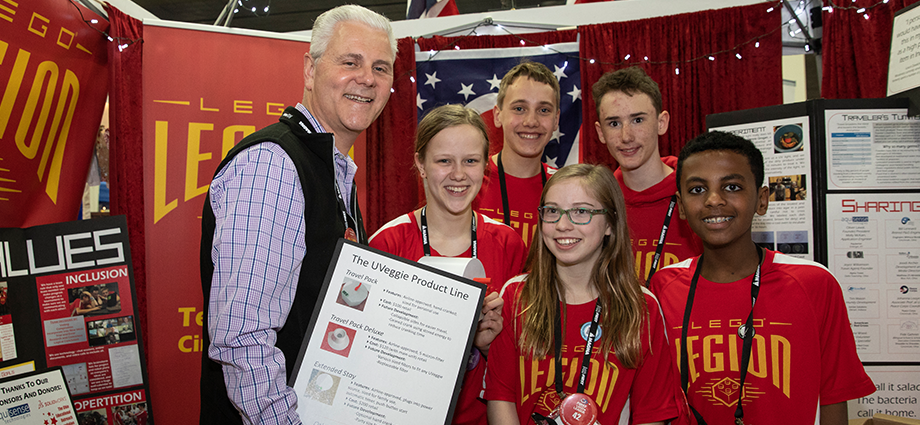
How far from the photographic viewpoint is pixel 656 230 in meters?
3.00

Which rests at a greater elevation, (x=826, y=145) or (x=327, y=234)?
(x=826, y=145)

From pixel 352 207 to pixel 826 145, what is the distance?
3000mm

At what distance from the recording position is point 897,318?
334 cm

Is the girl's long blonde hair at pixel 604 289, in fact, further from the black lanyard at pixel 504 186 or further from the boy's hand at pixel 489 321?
the black lanyard at pixel 504 186

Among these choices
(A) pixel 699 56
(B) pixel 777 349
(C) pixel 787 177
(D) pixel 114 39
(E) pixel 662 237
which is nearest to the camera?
(B) pixel 777 349

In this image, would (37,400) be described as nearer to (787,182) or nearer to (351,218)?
(351,218)

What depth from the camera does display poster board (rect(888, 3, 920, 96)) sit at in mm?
3154

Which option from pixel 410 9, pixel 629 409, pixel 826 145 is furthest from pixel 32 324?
pixel 826 145

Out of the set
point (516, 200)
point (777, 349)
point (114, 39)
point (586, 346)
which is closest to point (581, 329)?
point (586, 346)

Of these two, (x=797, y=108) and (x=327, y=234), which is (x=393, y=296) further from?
(x=797, y=108)

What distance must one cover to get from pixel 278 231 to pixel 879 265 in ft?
11.8

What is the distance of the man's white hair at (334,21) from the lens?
1.83m

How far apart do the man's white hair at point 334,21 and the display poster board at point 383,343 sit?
730 millimetres

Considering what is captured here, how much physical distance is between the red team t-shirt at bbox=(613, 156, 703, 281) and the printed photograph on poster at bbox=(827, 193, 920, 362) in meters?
1.13
